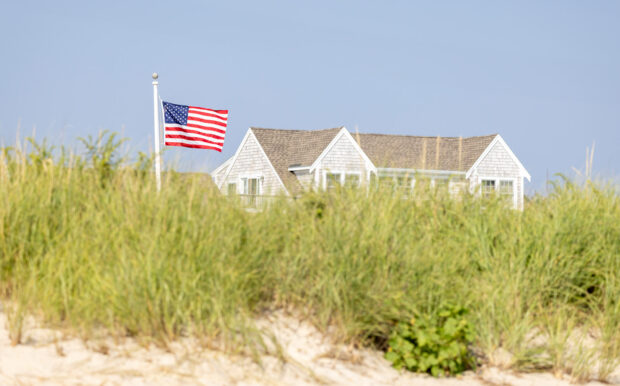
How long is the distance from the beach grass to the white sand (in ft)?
0.43

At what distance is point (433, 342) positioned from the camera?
17.8ft

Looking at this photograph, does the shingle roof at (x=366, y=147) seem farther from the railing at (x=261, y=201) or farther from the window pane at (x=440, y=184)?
the railing at (x=261, y=201)

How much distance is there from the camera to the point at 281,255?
19.5 ft

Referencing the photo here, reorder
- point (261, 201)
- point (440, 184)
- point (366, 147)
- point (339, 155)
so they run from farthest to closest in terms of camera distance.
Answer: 1. point (366, 147)
2. point (339, 155)
3. point (440, 184)
4. point (261, 201)

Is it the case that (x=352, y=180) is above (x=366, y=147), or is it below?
below

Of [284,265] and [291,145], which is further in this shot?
[291,145]

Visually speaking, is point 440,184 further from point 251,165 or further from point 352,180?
point 251,165

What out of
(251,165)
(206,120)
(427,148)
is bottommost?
(251,165)

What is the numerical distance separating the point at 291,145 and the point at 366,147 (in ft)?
14.5

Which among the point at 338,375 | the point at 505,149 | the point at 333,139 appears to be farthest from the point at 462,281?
the point at 505,149

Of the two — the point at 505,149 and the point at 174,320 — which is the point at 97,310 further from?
the point at 505,149

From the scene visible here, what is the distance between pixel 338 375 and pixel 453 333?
1.02 m

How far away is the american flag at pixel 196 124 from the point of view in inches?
917

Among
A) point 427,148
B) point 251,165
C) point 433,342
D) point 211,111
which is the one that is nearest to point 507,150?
point 427,148
